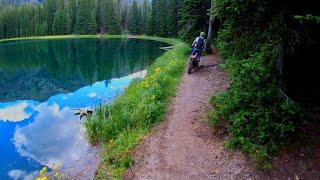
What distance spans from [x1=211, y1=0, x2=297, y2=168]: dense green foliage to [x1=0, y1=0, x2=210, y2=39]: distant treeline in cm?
6217

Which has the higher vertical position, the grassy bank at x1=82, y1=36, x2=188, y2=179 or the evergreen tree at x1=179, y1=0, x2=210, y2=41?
the evergreen tree at x1=179, y1=0, x2=210, y2=41

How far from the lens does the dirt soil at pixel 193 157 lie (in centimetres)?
891

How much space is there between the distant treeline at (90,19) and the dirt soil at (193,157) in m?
59.9

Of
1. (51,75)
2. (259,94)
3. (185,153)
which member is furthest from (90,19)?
(259,94)

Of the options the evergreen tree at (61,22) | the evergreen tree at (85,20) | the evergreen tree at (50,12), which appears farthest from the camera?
the evergreen tree at (50,12)

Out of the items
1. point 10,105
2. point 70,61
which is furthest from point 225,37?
point 70,61

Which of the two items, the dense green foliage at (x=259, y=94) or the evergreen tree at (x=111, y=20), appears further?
the evergreen tree at (x=111, y=20)

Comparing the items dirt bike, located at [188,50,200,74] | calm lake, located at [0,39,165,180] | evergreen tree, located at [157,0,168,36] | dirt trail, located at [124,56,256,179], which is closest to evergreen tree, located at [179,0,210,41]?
calm lake, located at [0,39,165,180]

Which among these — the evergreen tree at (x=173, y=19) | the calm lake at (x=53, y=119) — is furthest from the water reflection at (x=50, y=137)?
the evergreen tree at (x=173, y=19)

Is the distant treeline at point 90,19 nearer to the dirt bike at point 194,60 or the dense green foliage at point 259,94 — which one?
the dirt bike at point 194,60

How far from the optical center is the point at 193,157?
1031 cm

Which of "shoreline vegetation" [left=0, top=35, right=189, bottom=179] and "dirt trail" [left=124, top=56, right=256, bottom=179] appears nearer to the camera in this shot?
"dirt trail" [left=124, top=56, right=256, bottom=179]

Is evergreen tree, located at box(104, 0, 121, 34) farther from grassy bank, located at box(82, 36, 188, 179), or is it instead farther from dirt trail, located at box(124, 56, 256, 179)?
dirt trail, located at box(124, 56, 256, 179)

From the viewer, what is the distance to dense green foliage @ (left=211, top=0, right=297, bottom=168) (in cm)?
886
